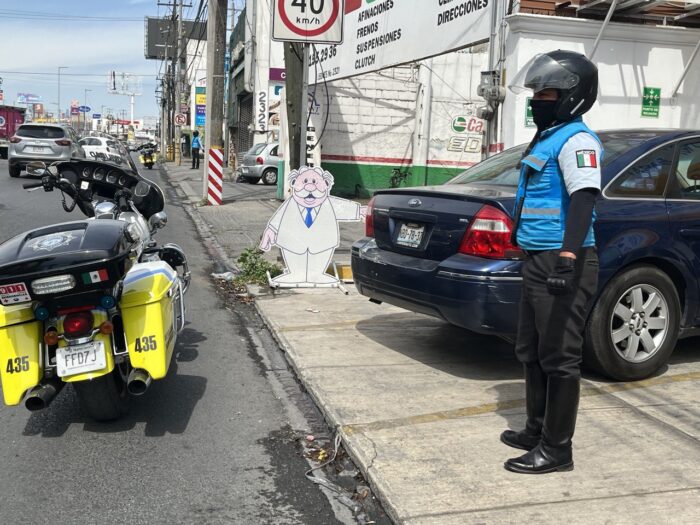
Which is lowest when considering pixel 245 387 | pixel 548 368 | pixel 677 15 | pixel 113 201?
pixel 245 387

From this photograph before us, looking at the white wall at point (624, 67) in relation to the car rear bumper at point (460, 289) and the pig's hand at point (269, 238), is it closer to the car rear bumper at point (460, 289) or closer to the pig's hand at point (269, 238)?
the pig's hand at point (269, 238)

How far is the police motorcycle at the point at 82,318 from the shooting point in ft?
12.9

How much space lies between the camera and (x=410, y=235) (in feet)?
18.0

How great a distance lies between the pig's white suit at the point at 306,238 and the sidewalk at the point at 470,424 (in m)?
1.28

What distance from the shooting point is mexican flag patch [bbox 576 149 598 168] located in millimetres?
3457

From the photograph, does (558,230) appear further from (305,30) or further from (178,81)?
(178,81)

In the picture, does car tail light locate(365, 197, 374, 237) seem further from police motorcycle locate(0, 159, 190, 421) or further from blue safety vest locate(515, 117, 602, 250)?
blue safety vest locate(515, 117, 602, 250)

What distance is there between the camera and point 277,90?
27859mm

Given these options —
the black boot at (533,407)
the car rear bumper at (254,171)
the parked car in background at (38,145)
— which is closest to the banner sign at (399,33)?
the car rear bumper at (254,171)

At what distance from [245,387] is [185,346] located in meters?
1.13

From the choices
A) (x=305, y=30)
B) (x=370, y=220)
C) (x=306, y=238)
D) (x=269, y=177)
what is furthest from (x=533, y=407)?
(x=269, y=177)

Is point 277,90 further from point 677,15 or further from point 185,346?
point 185,346

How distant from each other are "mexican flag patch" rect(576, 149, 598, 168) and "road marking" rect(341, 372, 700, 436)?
1807 millimetres

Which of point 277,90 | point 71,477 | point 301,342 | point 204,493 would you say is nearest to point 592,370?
point 301,342
